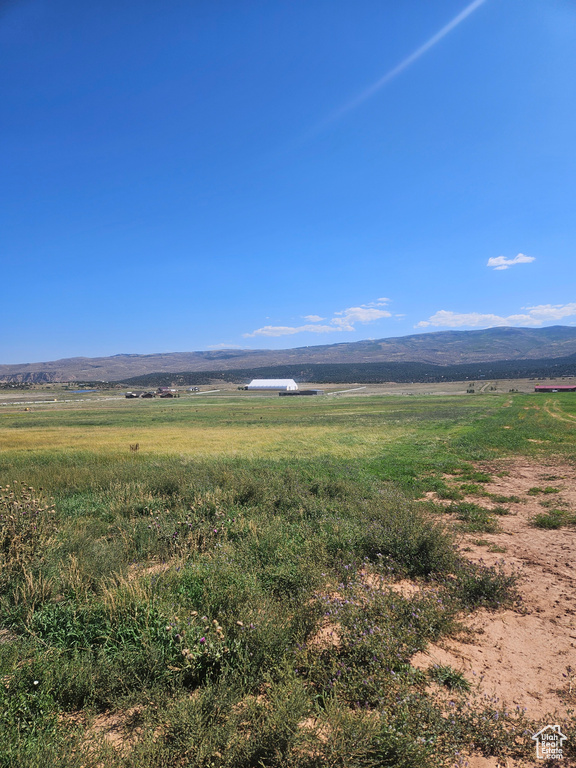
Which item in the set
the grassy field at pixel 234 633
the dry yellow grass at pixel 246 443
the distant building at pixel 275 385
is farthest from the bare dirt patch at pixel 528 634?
the distant building at pixel 275 385

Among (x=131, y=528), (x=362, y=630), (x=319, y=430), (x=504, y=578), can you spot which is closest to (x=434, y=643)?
(x=362, y=630)

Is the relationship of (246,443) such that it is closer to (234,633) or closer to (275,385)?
(234,633)

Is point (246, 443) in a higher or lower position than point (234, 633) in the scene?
lower

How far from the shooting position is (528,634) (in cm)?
487

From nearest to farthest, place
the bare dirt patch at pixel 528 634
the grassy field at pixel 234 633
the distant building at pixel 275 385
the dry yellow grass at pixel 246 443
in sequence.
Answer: the grassy field at pixel 234 633
the bare dirt patch at pixel 528 634
the dry yellow grass at pixel 246 443
the distant building at pixel 275 385

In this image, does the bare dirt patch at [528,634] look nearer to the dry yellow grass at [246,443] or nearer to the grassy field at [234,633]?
the grassy field at [234,633]

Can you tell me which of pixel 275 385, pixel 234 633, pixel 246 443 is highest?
pixel 234 633

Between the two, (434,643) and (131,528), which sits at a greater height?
(131,528)

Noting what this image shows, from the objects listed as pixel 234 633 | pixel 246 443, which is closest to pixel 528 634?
pixel 234 633

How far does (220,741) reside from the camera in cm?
304

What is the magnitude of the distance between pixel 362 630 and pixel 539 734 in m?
1.71

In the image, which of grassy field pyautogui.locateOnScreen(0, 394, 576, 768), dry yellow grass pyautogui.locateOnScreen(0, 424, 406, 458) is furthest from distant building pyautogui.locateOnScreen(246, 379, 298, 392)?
grassy field pyautogui.locateOnScreen(0, 394, 576, 768)

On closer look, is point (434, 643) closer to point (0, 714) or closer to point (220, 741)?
point (220, 741)

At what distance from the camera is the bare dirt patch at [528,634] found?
3.89 metres
